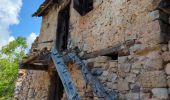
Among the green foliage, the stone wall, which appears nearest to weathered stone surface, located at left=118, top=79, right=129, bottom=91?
the stone wall

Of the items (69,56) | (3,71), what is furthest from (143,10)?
(3,71)

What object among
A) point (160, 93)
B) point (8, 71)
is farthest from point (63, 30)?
point (8, 71)

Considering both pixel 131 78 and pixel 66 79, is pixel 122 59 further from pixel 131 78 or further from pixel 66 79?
pixel 66 79

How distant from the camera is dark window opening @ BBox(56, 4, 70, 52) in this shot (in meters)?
6.88

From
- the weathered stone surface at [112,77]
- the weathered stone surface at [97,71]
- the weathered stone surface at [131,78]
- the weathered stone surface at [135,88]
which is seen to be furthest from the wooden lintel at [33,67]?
the weathered stone surface at [135,88]

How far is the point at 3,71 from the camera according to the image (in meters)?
17.9

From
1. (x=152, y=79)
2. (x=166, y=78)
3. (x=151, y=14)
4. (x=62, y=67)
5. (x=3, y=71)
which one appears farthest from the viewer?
(x=3, y=71)

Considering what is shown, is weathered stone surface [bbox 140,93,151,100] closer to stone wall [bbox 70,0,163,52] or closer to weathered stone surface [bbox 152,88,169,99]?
weathered stone surface [bbox 152,88,169,99]

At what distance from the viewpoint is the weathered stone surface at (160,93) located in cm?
297

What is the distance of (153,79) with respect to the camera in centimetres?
319

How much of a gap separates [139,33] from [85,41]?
1.89 metres

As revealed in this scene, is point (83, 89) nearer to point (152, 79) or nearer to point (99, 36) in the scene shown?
point (99, 36)

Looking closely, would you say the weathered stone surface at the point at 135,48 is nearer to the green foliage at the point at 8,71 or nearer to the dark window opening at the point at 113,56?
the dark window opening at the point at 113,56

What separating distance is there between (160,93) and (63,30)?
458 cm
